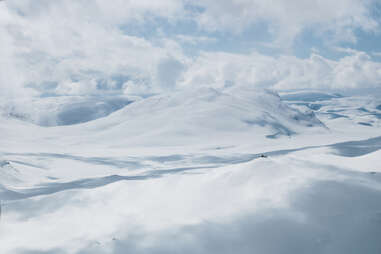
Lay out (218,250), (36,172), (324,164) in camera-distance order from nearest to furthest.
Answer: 1. (218,250)
2. (324,164)
3. (36,172)

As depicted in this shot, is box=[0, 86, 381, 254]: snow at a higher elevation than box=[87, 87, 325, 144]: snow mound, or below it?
below

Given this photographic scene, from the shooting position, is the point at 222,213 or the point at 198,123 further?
the point at 198,123

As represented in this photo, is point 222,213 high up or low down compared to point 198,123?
down

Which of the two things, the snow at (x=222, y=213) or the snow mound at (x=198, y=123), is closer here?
the snow at (x=222, y=213)

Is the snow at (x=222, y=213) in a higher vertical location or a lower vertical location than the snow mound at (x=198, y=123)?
lower

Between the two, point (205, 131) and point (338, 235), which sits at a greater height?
point (205, 131)

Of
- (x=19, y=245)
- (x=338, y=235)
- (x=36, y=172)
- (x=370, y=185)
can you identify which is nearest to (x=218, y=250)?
(x=338, y=235)

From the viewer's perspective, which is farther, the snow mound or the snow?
the snow mound

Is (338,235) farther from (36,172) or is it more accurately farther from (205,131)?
(205,131)

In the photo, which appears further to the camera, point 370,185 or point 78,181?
point 78,181

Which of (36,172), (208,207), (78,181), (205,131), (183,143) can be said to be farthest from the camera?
(205,131)
